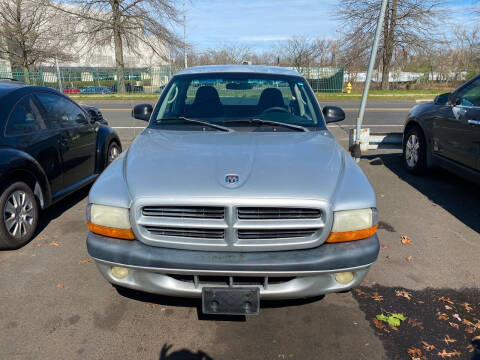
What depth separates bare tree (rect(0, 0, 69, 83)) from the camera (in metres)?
27.1

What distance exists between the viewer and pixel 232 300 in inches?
93.0

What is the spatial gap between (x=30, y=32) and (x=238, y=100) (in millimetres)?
29768

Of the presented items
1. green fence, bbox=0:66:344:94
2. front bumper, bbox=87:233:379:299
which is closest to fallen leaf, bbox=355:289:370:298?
front bumper, bbox=87:233:379:299

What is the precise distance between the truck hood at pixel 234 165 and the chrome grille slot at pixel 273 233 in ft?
0.74

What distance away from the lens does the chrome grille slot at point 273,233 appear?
2412 millimetres

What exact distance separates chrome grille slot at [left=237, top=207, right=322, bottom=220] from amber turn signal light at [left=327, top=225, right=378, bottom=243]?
177 millimetres

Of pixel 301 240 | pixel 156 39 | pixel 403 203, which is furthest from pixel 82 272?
pixel 156 39

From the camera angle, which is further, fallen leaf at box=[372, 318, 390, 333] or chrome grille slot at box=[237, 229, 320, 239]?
fallen leaf at box=[372, 318, 390, 333]

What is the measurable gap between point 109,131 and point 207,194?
437 cm

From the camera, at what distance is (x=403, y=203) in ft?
17.7

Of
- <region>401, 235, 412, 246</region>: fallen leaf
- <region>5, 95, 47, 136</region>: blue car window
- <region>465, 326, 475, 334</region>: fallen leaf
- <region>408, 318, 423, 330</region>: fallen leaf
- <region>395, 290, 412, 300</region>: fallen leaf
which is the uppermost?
<region>5, 95, 47, 136</region>: blue car window

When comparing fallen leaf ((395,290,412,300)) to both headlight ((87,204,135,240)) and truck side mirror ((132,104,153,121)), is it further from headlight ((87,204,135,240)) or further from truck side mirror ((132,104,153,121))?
truck side mirror ((132,104,153,121))

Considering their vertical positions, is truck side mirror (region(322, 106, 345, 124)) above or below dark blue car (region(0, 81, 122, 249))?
above

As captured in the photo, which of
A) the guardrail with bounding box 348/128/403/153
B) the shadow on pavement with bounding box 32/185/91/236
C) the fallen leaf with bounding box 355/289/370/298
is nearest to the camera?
the fallen leaf with bounding box 355/289/370/298
